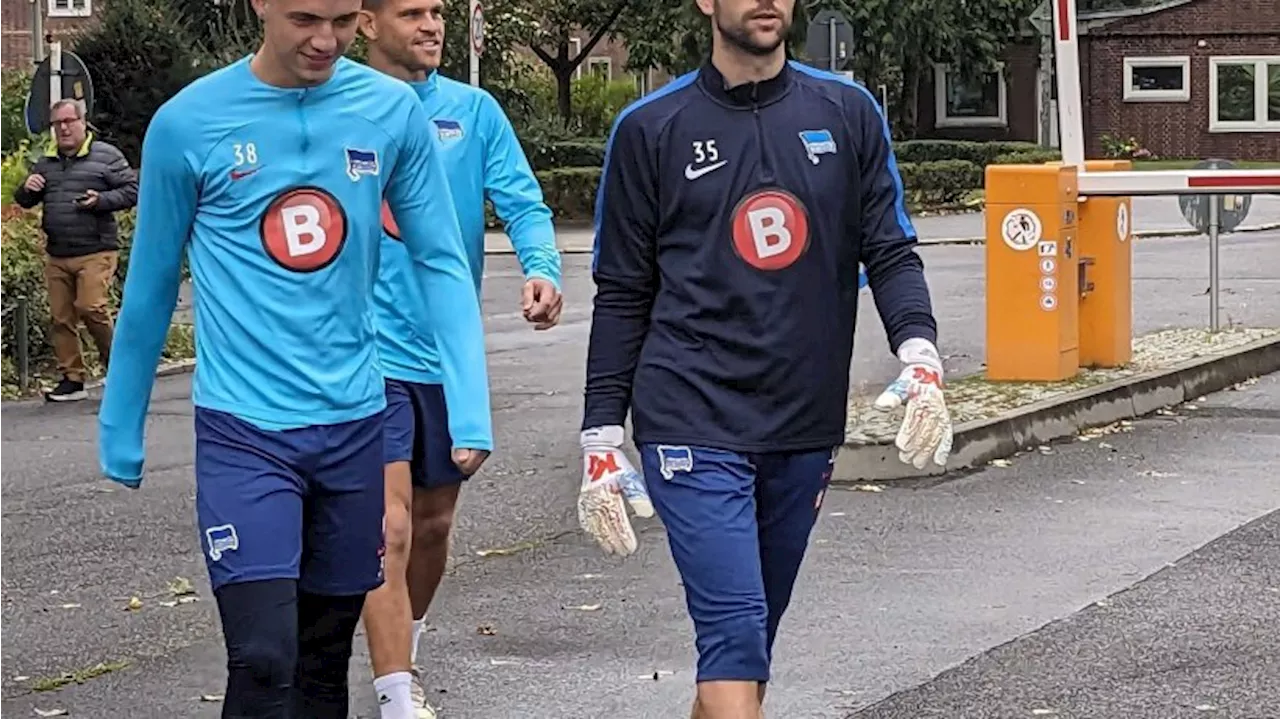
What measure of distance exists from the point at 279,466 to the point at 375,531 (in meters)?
0.31

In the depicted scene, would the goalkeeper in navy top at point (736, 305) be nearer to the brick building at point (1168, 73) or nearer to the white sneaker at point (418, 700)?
the white sneaker at point (418, 700)

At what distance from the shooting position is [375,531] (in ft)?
16.4

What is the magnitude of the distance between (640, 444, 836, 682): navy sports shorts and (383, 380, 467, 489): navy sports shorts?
1156 mm

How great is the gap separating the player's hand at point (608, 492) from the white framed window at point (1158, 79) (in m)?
46.3

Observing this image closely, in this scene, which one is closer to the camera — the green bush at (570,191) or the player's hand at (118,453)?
the player's hand at (118,453)

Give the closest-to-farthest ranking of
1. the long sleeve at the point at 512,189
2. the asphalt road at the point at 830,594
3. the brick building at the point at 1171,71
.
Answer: the long sleeve at the point at 512,189, the asphalt road at the point at 830,594, the brick building at the point at 1171,71

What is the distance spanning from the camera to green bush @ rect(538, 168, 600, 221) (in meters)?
39.4

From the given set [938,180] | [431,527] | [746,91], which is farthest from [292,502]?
[938,180]

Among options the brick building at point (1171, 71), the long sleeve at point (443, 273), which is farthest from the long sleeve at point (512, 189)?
the brick building at point (1171, 71)

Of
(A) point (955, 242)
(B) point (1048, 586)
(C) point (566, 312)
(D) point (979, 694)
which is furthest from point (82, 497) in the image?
(A) point (955, 242)

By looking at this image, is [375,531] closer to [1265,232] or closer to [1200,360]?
[1200,360]

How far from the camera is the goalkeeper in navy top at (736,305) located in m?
4.89

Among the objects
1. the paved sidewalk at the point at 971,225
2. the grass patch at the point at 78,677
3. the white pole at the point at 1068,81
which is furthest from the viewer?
the paved sidewalk at the point at 971,225

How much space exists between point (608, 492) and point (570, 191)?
115ft
